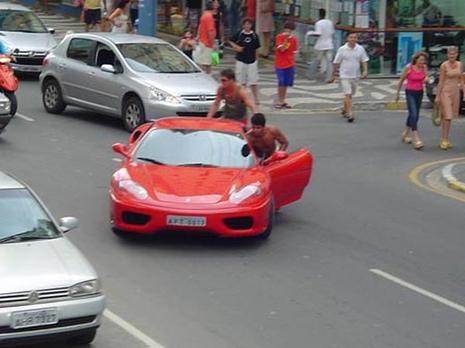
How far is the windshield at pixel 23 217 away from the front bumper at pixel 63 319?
3.72ft

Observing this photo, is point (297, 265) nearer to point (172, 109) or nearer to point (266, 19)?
point (172, 109)

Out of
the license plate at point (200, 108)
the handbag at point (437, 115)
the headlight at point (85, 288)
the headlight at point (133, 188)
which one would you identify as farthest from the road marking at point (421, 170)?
the headlight at point (85, 288)

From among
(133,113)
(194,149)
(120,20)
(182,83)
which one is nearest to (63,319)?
(194,149)

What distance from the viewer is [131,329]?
10.3m

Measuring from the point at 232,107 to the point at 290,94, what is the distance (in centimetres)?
1065

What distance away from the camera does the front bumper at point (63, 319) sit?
352 inches

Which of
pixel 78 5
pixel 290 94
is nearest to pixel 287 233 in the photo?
pixel 290 94

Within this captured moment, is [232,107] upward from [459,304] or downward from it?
upward

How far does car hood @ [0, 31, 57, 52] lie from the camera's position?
91.5 feet

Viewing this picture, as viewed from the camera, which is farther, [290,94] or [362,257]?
[290,94]

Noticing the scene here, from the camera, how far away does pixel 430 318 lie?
36.7 ft

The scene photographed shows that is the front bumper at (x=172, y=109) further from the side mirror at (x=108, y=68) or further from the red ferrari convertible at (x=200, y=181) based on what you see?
the red ferrari convertible at (x=200, y=181)

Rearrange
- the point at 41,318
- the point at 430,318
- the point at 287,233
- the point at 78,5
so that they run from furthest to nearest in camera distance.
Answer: the point at 78,5 → the point at 287,233 → the point at 430,318 → the point at 41,318

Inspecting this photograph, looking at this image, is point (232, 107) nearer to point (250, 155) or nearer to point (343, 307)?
point (250, 155)
